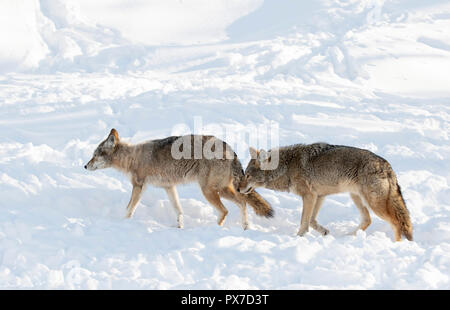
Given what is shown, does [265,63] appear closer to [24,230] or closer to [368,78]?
[368,78]

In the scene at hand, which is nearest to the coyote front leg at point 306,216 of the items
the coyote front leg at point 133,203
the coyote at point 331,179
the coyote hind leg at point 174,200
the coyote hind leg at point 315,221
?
the coyote at point 331,179

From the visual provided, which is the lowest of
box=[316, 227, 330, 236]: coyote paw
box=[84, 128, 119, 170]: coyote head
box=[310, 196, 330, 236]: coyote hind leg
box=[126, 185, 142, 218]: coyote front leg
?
box=[316, 227, 330, 236]: coyote paw

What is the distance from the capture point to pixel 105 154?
10.5 m

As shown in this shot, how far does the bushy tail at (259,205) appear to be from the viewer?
930 cm

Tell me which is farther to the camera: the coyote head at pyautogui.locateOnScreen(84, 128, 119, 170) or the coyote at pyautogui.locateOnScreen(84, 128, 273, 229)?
the coyote head at pyautogui.locateOnScreen(84, 128, 119, 170)

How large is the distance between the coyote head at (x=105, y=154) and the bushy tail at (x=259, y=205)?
3159 millimetres

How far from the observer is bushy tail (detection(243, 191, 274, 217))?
9.30m

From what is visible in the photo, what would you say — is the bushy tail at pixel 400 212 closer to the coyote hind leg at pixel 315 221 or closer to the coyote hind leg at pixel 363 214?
the coyote hind leg at pixel 363 214

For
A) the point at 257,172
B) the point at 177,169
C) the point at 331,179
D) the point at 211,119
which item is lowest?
the point at 331,179

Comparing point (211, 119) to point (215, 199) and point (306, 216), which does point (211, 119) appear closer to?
point (215, 199)

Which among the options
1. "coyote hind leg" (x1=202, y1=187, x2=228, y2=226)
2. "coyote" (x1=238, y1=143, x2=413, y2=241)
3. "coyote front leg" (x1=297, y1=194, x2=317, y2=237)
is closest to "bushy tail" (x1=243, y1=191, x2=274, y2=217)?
"coyote" (x1=238, y1=143, x2=413, y2=241)

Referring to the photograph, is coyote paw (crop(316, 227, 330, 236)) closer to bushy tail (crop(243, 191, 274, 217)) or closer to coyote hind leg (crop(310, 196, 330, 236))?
coyote hind leg (crop(310, 196, 330, 236))

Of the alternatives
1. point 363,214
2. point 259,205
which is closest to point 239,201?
point 259,205

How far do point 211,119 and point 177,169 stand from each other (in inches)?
257
